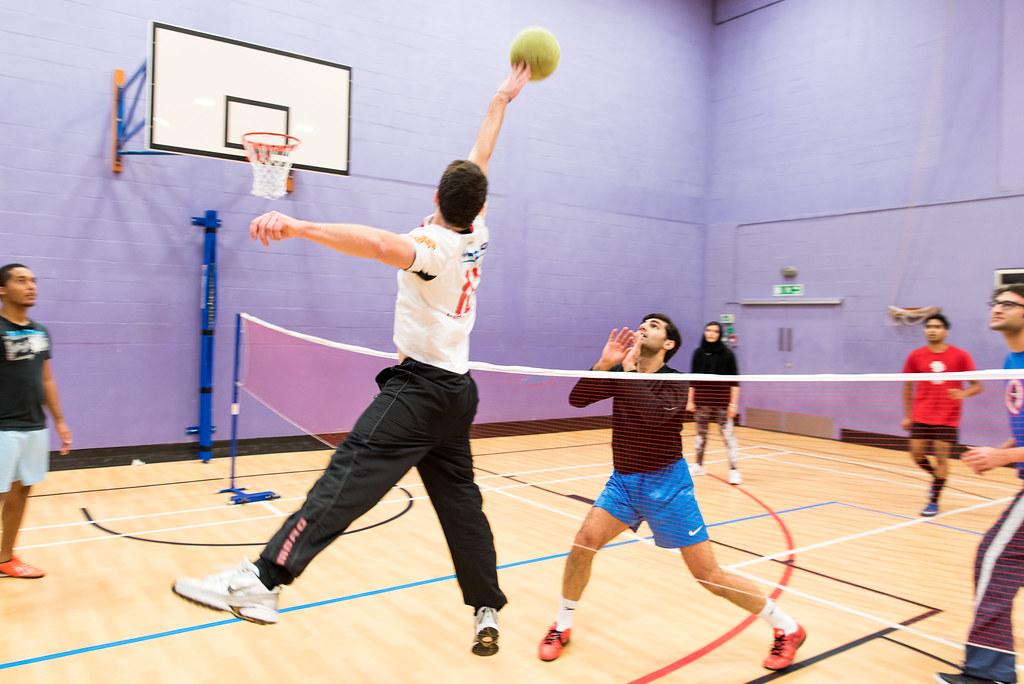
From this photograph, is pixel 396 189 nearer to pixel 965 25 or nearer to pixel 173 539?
pixel 173 539

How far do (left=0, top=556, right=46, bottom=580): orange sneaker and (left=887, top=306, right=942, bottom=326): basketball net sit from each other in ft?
36.6

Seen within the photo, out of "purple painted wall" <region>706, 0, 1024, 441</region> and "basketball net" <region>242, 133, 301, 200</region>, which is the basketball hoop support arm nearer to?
"basketball net" <region>242, 133, 301, 200</region>

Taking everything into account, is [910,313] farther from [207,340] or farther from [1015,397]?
[207,340]

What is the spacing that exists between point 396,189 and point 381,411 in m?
7.93

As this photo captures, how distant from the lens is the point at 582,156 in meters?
12.1

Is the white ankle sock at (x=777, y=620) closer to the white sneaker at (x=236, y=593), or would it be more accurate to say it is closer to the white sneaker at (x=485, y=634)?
the white sneaker at (x=485, y=634)

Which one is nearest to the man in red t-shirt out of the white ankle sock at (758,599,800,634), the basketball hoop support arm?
the white ankle sock at (758,599,800,634)

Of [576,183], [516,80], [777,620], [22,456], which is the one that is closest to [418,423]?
[516,80]

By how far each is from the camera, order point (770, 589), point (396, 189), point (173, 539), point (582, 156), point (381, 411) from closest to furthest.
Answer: point (381, 411) < point (770, 589) < point (173, 539) < point (396, 189) < point (582, 156)

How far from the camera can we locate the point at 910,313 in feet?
34.8

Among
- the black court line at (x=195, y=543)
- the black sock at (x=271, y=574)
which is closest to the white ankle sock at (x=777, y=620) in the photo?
the black sock at (x=271, y=574)

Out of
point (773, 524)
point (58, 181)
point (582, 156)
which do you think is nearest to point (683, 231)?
point (582, 156)

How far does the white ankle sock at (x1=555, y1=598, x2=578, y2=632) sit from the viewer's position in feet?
12.1

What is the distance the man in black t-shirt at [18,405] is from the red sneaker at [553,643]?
3.37 m
